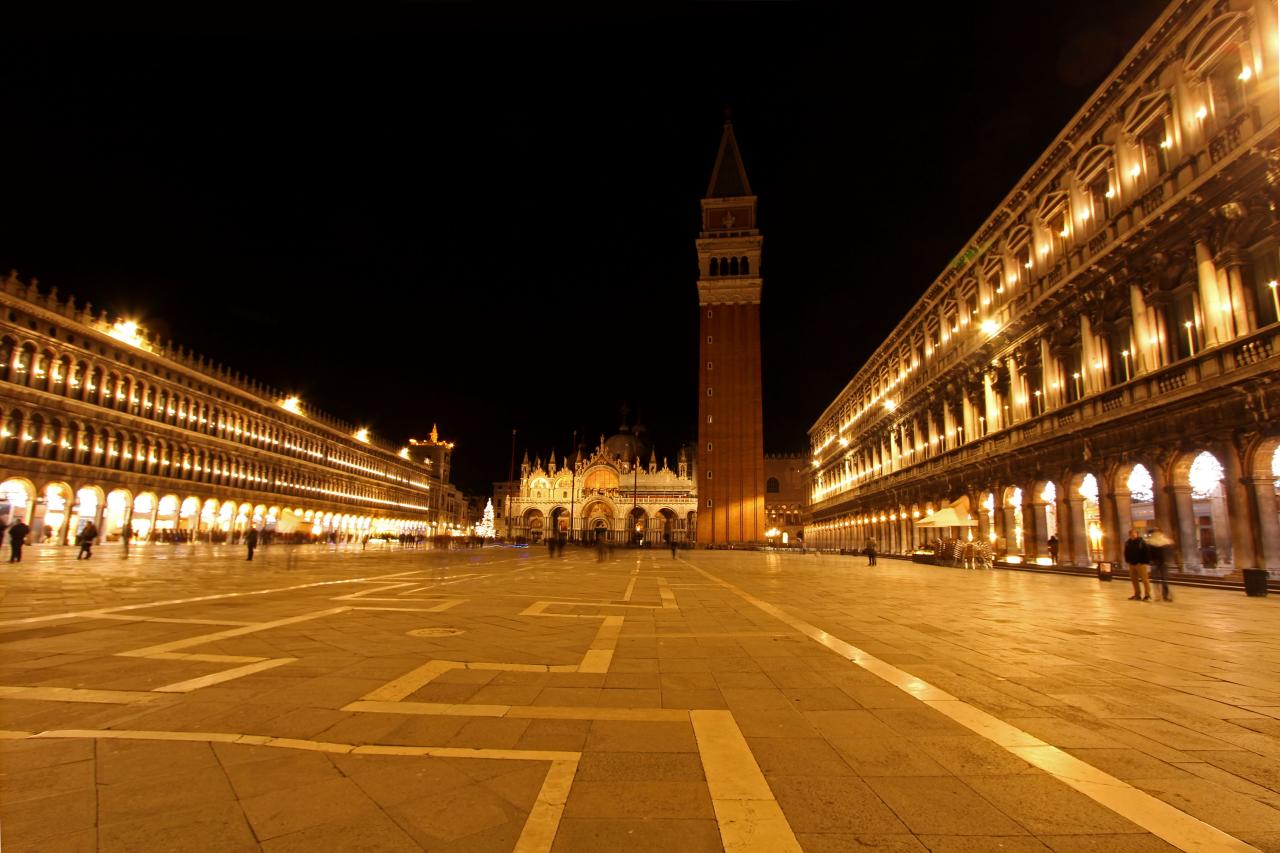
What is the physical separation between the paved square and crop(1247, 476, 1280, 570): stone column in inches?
313

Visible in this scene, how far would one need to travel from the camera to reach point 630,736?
4387 mm

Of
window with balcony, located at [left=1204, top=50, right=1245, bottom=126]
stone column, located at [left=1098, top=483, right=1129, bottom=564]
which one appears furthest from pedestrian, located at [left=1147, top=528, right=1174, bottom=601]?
window with balcony, located at [left=1204, top=50, right=1245, bottom=126]

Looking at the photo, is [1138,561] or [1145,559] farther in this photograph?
[1138,561]

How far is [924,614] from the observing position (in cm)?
1124

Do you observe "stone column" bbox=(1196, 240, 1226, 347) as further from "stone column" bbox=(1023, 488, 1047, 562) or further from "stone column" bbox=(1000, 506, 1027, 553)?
"stone column" bbox=(1000, 506, 1027, 553)

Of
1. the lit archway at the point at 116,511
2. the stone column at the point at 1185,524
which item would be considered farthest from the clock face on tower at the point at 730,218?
the stone column at the point at 1185,524

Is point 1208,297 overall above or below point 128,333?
below

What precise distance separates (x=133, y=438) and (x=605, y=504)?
202 ft

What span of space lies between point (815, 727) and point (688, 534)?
9592 centimetres

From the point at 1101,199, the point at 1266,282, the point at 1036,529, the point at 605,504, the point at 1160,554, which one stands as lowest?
the point at 1160,554

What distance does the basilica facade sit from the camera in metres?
99.2

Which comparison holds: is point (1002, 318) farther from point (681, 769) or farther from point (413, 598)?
point (681, 769)

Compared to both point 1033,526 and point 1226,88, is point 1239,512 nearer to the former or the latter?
point 1033,526

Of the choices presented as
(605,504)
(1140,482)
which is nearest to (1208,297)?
(1140,482)
